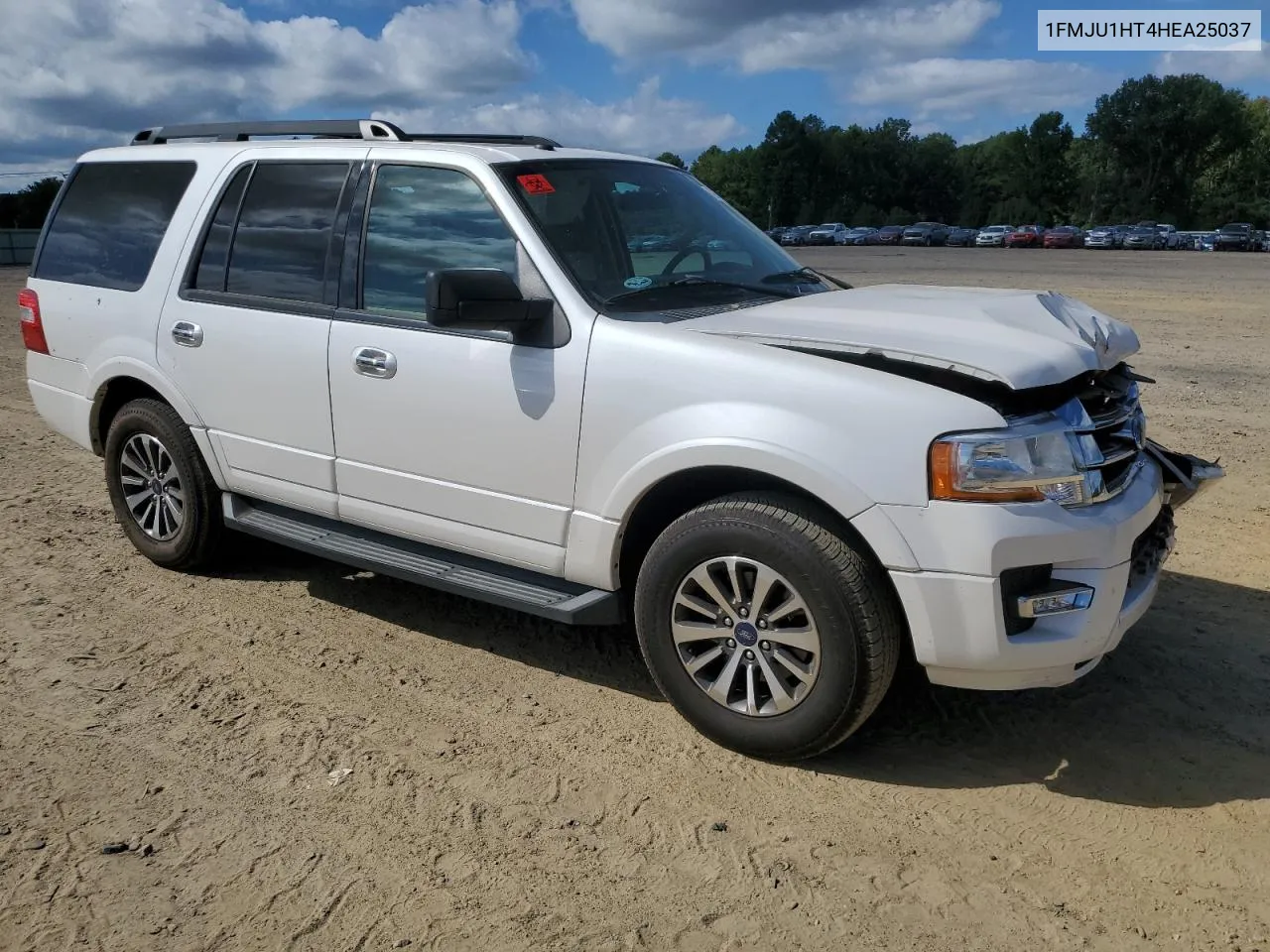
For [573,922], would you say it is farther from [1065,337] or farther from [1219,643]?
[1219,643]

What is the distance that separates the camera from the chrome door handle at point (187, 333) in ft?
16.6

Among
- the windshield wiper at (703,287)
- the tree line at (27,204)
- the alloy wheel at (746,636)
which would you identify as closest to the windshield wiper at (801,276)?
the windshield wiper at (703,287)

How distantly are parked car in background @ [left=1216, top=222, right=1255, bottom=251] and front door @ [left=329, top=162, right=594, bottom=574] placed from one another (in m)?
54.9

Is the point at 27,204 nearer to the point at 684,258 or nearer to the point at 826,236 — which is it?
the point at 826,236

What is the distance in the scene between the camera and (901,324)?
3738 millimetres

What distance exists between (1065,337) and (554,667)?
2.37 m

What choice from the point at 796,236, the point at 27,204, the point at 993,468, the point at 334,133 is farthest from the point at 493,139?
the point at 796,236

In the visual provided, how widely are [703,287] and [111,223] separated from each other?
3.27m

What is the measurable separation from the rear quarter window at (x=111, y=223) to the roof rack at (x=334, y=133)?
0.95ft

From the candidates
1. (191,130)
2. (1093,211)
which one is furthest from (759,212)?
(191,130)

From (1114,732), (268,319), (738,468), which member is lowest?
(1114,732)

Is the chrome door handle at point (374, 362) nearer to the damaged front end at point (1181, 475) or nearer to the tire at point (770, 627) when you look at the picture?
the tire at point (770, 627)

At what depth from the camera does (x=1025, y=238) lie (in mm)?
58281

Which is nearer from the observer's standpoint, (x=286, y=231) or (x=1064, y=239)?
(x=286, y=231)
